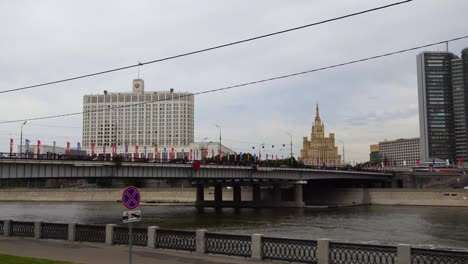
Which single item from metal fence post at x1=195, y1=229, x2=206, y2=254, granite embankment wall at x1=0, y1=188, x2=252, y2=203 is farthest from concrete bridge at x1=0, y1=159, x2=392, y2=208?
metal fence post at x1=195, y1=229, x2=206, y2=254

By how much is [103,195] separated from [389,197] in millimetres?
77718

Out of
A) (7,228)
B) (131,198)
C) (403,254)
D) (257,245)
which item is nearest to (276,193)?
(7,228)

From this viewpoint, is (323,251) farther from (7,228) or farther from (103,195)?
(103,195)

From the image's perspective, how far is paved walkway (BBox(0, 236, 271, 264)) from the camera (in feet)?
64.4

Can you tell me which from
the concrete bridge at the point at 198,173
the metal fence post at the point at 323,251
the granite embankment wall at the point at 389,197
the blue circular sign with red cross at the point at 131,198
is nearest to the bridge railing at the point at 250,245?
the metal fence post at the point at 323,251

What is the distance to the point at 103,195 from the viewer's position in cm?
13825

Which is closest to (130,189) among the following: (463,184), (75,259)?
(75,259)

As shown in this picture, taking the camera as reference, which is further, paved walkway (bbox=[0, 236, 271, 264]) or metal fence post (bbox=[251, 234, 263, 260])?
metal fence post (bbox=[251, 234, 263, 260])

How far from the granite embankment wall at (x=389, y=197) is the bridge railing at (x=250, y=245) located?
78894 mm

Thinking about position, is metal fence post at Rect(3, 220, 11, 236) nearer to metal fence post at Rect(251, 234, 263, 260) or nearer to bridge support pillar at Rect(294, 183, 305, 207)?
metal fence post at Rect(251, 234, 263, 260)

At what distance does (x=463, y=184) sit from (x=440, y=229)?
7153 centimetres

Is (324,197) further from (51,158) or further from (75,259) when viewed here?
(75,259)

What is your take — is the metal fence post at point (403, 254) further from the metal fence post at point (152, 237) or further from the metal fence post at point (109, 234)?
the metal fence post at point (109, 234)

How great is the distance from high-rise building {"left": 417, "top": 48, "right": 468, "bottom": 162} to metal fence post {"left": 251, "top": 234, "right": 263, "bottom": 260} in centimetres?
13998
